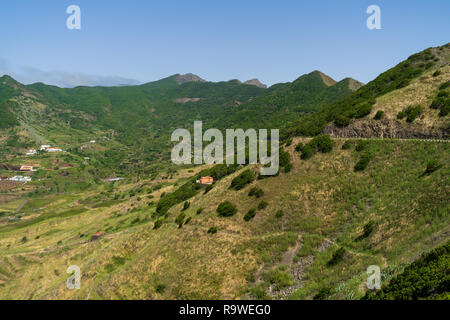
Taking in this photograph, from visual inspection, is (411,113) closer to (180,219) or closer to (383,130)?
(383,130)

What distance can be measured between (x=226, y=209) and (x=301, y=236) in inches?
566

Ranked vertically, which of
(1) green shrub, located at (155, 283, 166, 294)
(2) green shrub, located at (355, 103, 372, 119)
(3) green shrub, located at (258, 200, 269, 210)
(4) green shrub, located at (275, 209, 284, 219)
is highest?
(2) green shrub, located at (355, 103, 372, 119)

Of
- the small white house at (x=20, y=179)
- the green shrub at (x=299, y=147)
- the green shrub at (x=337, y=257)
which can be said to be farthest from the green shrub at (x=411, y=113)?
the small white house at (x=20, y=179)

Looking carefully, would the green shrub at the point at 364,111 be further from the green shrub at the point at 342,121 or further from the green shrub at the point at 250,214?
the green shrub at the point at 250,214

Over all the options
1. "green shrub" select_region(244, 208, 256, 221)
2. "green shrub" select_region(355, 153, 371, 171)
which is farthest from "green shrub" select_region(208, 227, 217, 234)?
"green shrub" select_region(355, 153, 371, 171)

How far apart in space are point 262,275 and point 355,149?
27056mm

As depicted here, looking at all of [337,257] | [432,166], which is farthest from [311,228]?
[432,166]

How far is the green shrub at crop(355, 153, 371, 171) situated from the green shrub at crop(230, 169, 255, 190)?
59.4 feet

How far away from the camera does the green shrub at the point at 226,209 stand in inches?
1762

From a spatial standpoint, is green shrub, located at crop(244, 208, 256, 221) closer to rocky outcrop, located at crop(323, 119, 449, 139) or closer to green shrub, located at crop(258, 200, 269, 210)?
green shrub, located at crop(258, 200, 269, 210)

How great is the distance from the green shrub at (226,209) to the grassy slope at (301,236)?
1.22m

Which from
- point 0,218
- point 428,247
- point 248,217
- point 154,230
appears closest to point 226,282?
point 248,217

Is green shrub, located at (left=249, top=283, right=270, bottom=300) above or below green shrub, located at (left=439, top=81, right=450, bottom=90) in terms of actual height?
below

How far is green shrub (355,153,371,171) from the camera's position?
4097cm
